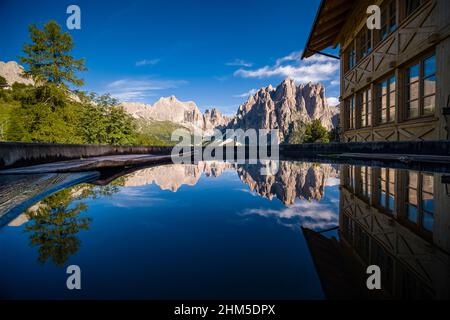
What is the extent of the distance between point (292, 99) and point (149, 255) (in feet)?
612

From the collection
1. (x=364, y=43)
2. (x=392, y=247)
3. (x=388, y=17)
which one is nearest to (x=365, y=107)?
(x=364, y=43)

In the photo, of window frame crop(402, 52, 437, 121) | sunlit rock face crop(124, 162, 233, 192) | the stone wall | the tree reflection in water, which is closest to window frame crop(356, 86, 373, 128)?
window frame crop(402, 52, 437, 121)

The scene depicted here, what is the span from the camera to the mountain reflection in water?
0.94m

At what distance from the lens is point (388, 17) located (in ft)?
29.3

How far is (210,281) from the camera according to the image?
3.11 ft

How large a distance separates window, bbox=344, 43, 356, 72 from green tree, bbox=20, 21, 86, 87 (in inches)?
1055

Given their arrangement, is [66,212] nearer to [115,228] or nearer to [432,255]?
[115,228]

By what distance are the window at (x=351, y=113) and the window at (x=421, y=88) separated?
4.82 meters

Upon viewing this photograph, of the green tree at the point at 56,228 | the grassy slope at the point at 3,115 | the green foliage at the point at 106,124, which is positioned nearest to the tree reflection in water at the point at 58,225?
the green tree at the point at 56,228

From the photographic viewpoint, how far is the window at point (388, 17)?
28.5 ft

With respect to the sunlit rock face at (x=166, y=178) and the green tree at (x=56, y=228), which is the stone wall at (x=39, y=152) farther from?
the green tree at (x=56, y=228)

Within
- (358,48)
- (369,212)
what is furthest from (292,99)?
(369,212)

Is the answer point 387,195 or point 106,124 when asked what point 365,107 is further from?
point 106,124

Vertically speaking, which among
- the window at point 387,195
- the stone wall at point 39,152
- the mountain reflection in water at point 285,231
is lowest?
the mountain reflection in water at point 285,231
